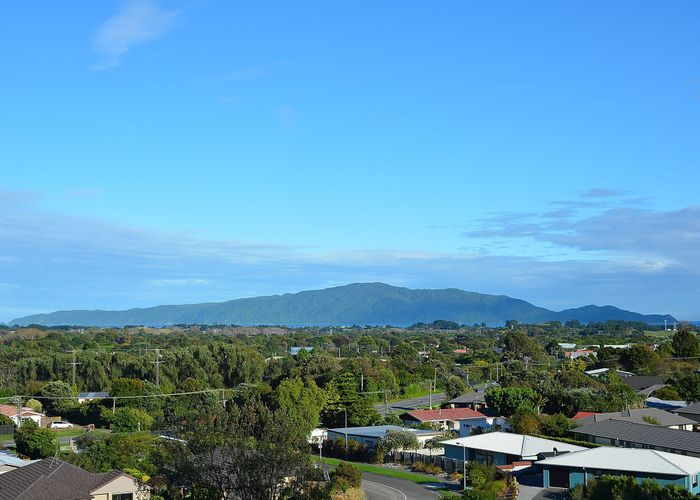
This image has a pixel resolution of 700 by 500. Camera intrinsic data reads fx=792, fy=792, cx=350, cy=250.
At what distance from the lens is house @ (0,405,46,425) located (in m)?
69.8

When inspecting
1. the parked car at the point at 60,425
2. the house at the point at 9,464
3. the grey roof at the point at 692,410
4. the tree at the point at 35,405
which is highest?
the grey roof at the point at 692,410

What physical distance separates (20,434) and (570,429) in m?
37.3

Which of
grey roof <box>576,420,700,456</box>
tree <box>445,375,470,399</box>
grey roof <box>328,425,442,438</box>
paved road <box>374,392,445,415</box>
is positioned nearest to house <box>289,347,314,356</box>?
paved road <box>374,392,445,415</box>

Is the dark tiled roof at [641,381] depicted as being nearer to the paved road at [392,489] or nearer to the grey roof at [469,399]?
the grey roof at [469,399]

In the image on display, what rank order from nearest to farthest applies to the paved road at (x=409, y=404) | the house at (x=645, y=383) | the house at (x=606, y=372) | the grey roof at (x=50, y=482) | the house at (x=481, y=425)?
the grey roof at (x=50, y=482) → the house at (x=481, y=425) → the house at (x=645, y=383) → the paved road at (x=409, y=404) → the house at (x=606, y=372)

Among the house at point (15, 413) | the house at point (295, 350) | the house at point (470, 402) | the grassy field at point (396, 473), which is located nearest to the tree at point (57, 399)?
the house at point (15, 413)

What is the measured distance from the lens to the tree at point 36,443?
5206 cm

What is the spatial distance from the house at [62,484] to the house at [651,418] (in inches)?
1275

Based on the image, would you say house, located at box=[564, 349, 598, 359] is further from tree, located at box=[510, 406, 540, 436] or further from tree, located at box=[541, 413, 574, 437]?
tree, located at box=[541, 413, 574, 437]

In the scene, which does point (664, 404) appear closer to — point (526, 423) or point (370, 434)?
point (526, 423)

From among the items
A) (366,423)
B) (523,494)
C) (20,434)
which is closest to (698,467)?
(523,494)

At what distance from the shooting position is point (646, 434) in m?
46.8

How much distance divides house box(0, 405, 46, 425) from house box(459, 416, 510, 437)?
121 feet

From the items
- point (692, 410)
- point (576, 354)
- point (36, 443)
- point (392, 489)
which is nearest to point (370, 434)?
point (392, 489)
